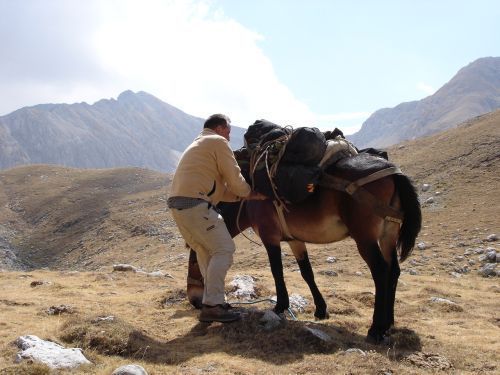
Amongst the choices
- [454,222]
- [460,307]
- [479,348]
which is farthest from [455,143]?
[479,348]

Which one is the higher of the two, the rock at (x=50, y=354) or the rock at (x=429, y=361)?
the rock at (x=50, y=354)

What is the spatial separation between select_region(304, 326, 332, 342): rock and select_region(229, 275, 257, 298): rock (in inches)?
107

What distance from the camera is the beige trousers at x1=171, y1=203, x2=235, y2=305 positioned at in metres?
6.02

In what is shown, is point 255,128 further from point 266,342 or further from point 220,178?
point 266,342

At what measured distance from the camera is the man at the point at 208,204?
6.03 m

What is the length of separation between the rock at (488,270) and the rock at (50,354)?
10986 mm

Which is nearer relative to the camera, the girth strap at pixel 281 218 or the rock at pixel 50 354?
the rock at pixel 50 354

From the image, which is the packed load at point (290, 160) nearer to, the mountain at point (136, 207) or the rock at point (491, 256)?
the rock at point (491, 256)

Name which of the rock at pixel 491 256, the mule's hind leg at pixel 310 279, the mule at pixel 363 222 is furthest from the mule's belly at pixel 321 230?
the rock at pixel 491 256

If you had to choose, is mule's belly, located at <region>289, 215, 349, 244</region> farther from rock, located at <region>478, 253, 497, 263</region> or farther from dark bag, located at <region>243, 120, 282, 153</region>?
rock, located at <region>478, 253, 497, 263</region>

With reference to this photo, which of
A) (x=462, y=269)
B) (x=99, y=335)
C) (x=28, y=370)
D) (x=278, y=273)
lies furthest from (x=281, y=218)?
(x=462, y=269)

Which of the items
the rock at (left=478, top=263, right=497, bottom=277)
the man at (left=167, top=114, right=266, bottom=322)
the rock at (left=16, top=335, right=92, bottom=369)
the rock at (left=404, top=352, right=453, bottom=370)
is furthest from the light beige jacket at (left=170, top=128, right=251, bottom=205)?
the rock at (left=478, top=263, right=497, bottom=277)

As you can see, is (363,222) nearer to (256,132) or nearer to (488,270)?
(256,132)

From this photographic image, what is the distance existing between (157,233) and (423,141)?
19.9 meters
